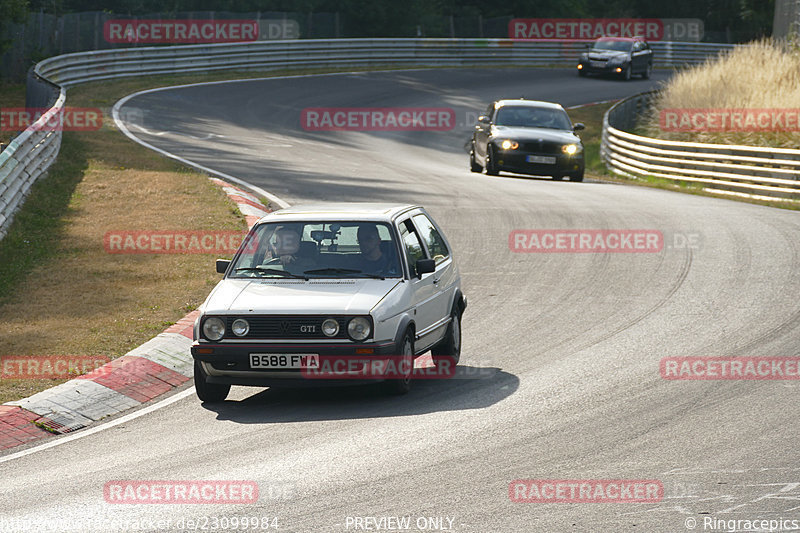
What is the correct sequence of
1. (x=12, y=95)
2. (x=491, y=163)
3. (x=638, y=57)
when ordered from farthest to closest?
(x=638, y=57) → (x=12, y=95) → (x=491, y=163)

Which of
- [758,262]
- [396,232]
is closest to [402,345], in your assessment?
[396,232]

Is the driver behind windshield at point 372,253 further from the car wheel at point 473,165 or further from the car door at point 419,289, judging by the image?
the car wheel at point 473,165

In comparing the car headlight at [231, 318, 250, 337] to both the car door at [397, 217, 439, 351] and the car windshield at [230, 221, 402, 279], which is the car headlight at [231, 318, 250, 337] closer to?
the car windshield at [230, 221, 402, 279]

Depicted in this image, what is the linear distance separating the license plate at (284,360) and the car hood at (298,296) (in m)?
0.33

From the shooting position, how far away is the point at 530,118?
84.5 feet

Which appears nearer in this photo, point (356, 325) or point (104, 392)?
point (356, 325)

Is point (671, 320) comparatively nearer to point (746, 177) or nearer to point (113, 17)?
point (746, 177)

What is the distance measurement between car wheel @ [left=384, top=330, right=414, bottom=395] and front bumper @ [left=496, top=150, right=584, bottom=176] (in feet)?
52.8

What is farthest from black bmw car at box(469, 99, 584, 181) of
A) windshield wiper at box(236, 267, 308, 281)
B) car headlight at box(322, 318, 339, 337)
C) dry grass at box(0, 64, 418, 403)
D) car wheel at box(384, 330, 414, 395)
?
car headlight at box(322, 318, 339, 337)

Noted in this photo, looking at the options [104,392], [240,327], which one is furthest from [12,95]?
[240,327]

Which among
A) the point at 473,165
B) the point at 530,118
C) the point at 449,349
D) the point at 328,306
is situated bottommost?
the point at 473,165

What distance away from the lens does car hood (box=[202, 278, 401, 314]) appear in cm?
897

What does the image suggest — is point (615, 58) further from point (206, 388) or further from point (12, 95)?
point (206, 388)

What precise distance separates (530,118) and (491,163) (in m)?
1.36
